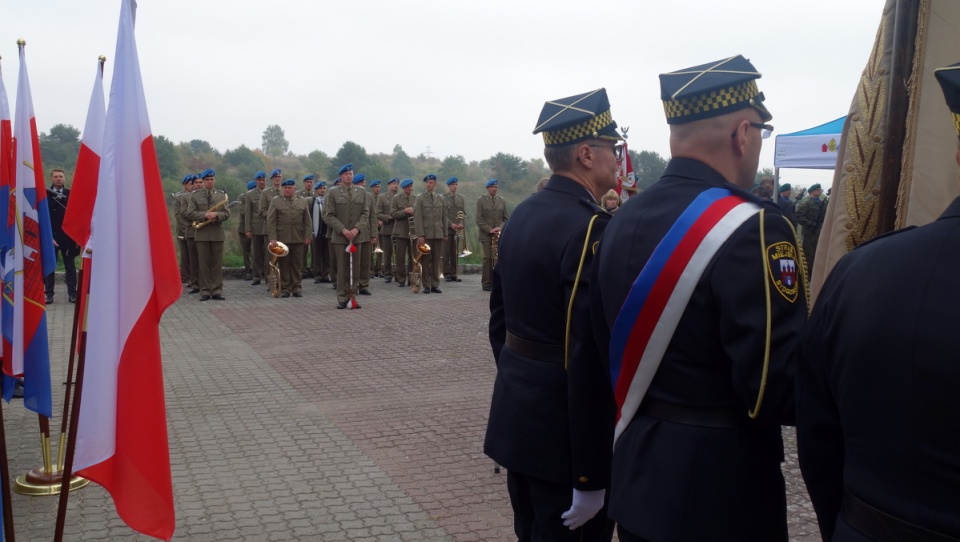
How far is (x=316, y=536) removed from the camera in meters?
4.68

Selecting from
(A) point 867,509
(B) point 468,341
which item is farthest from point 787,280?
(B) point 468,341

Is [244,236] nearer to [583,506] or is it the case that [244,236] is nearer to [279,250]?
[279,250]

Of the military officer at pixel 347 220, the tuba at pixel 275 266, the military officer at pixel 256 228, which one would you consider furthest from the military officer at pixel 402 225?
the military officer at pixel 256 228

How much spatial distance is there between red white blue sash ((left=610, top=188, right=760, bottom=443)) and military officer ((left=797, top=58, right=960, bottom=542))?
1.50ft

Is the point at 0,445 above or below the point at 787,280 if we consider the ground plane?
below

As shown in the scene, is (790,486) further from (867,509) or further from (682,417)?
(867,509)

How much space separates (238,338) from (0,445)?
8008mm

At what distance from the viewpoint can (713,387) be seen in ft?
7.51

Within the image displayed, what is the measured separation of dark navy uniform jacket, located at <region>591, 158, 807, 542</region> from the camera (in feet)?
7.06

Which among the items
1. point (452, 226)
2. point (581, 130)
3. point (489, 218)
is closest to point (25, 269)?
point (581, 130)

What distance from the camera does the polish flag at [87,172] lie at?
199 inches

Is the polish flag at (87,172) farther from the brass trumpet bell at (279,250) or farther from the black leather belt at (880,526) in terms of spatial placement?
the brass trumpet bell at (279,250)

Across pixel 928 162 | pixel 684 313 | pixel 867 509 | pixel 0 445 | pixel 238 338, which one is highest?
pixel 928 162

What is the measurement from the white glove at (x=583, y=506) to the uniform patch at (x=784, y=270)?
1.12 metres
